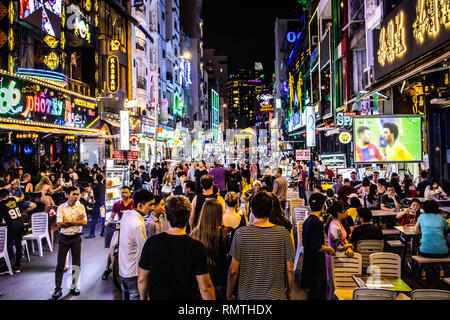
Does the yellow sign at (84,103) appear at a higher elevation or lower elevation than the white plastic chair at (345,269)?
higher

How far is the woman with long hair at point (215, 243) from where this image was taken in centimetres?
525

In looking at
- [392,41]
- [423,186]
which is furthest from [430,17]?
[423,186]

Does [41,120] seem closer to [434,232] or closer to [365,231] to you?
[365,231]

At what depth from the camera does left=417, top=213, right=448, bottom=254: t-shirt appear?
789cm

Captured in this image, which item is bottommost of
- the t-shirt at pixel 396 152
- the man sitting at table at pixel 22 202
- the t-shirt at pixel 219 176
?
the man sitting at table at pixel 22 202

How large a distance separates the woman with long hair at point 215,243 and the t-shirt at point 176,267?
4.19ft

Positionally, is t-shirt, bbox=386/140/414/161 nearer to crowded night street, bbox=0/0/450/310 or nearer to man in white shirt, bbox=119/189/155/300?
crowded night street, bbox=0/0/450/310

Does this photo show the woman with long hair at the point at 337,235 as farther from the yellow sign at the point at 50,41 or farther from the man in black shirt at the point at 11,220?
the yellow sign at the point at 50,41

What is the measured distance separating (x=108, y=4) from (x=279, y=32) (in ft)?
226

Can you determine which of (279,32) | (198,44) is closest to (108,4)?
(198,44)

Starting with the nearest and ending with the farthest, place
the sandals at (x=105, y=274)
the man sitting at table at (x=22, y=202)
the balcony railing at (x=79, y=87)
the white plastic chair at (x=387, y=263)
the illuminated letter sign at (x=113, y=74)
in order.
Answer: the white plastic chair at (x=387, y=263)
the sandals at (x=105, y=274)
the man sitting at table at (x=22, y=202)
the balcony railing at (x=79, y=87)
the illuminated letter sign at (x=113, y=74)

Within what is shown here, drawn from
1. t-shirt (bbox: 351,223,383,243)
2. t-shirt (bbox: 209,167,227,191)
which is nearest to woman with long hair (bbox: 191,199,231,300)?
t-shirt (bbox: 351,223,383,243)

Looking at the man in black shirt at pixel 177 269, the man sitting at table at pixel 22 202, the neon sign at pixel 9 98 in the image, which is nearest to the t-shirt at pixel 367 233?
the man in black shirt at pixel 177 269
